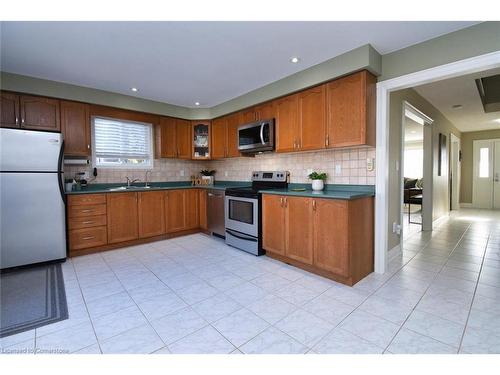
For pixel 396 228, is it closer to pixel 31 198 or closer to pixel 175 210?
pixel 175 210

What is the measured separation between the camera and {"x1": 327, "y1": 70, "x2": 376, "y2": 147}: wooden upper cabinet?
→ 2467 mm

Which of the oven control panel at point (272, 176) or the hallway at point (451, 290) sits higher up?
the oven control panel at point (272, 176)

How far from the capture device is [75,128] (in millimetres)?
3477

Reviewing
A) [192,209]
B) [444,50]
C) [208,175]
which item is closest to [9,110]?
[192,209]

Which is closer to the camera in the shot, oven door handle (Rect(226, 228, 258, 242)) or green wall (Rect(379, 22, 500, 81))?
green wall (Rect(379, 22, 500, 81))

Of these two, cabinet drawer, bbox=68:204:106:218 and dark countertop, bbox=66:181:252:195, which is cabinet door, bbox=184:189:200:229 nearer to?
dark countertop, bbox=66:181:252:195

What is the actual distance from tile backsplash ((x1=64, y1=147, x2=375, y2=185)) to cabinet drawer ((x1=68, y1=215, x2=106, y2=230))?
0.79m

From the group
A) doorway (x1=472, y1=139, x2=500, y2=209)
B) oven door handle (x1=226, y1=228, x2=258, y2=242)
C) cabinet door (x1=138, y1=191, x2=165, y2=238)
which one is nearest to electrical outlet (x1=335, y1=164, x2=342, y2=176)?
oven door handle (x1=226, y1=228, x2=258, y2=242)

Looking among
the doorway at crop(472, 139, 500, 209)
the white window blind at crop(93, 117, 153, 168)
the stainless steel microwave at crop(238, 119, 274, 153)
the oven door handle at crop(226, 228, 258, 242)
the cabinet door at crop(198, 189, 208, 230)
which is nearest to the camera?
the oven door handle at crop(226, 228, 258, 242)

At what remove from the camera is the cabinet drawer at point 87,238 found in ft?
10.7

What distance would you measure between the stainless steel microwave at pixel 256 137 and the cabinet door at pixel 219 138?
570 mm

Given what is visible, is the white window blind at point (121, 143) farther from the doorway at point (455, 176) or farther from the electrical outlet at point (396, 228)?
the doorway at point (455, 176)

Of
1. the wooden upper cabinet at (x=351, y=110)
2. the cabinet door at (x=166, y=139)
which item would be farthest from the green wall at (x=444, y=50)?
the cabinet door at (x=166, y=139)
